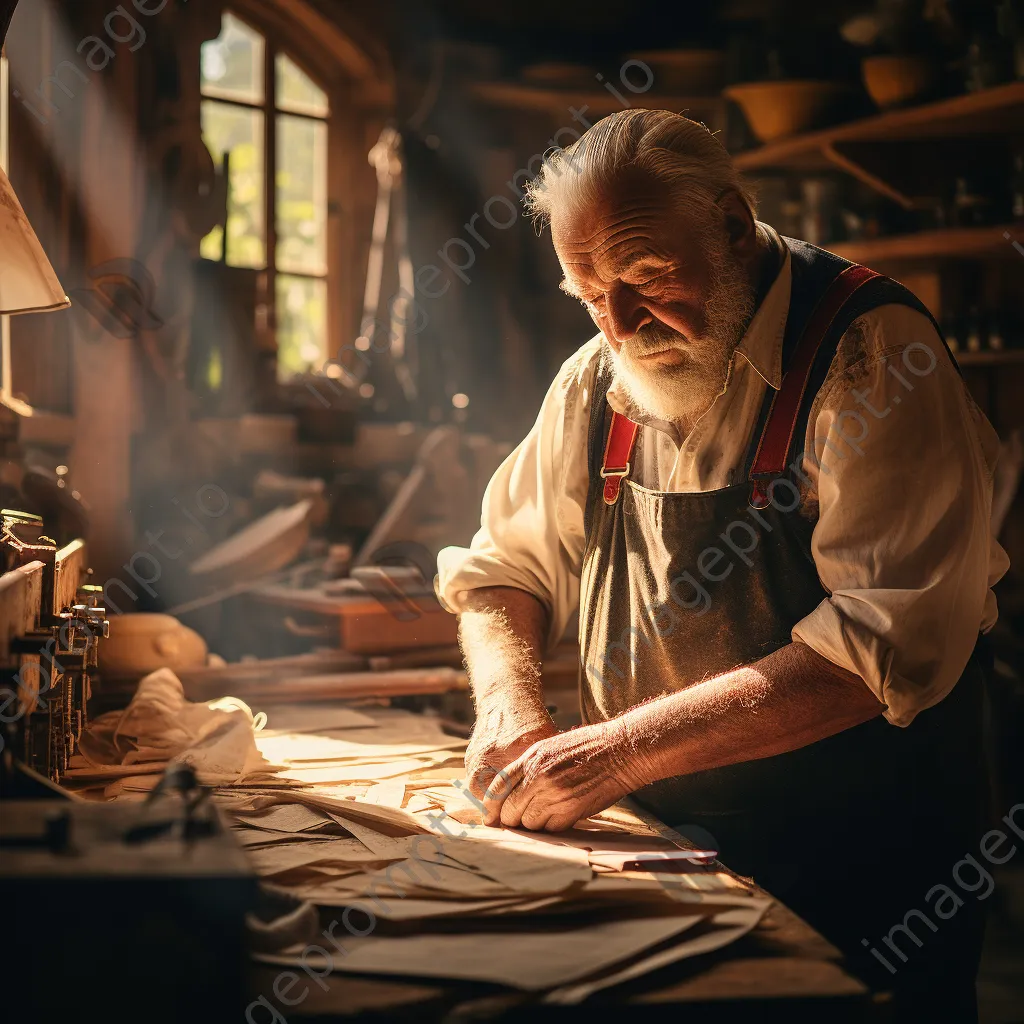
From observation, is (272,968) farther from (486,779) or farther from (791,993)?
(486,779)

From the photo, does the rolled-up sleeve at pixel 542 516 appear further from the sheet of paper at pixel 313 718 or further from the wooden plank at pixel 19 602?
the wooden plank at pixel 19 602

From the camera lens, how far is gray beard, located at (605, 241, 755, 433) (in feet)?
7.40

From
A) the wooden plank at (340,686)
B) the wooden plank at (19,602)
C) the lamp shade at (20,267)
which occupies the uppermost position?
the lamp shade at (20,267)

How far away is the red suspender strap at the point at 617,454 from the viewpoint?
244 centimetres

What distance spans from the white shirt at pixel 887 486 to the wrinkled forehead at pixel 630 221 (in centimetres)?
23

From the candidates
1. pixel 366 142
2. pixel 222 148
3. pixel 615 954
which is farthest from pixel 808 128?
pixel 615 954

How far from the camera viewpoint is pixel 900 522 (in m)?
1.92

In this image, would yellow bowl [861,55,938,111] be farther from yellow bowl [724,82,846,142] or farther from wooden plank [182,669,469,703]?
wooden plank [182,669,469,703]

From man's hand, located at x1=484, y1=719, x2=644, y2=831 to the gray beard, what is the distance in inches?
25.5

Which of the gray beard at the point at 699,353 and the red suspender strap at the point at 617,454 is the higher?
the gray beard at the point at 699,353

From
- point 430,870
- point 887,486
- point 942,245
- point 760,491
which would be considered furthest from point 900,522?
point 942,245

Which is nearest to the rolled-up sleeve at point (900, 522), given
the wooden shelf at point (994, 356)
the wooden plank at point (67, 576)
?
the wooden plank at point (67, 576)

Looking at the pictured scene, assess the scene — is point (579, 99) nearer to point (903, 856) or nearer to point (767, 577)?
point (767, 577)

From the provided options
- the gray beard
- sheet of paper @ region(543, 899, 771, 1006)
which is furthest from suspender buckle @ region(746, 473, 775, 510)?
sheet of paper @ region(543, 899, 771, 1006)
